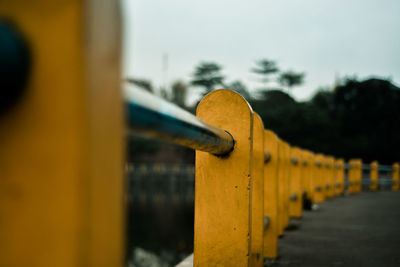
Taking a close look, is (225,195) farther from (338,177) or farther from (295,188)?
(338,177)

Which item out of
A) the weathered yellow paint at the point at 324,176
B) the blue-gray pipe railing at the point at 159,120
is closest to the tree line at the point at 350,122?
the weathered yellow paint at the point at 324,176

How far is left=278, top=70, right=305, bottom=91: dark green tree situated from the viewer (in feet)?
165

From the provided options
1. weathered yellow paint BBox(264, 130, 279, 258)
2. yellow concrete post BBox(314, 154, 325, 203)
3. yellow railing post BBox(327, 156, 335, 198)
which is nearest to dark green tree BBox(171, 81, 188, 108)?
yellow railing post BBox(327, 156, 335, 198)

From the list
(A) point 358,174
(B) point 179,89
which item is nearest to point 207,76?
(B) point 179,89

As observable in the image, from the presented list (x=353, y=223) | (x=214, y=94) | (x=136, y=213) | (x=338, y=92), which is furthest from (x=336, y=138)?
(x=214, y=94)

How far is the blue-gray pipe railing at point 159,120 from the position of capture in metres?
0.69

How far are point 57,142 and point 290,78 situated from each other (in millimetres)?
51339

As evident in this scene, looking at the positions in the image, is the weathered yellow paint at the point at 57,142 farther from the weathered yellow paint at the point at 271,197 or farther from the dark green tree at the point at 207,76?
the dark green tree at the point at 207,76

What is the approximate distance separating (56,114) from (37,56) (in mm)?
70

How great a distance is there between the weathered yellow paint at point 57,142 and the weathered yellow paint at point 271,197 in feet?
7.88

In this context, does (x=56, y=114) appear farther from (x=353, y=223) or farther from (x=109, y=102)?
(x=353, y=223)

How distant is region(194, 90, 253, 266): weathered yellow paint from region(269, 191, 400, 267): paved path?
1.13 meters

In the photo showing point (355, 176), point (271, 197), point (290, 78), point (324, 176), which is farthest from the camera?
point (290, 78)

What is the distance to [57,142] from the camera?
1.57 feet
